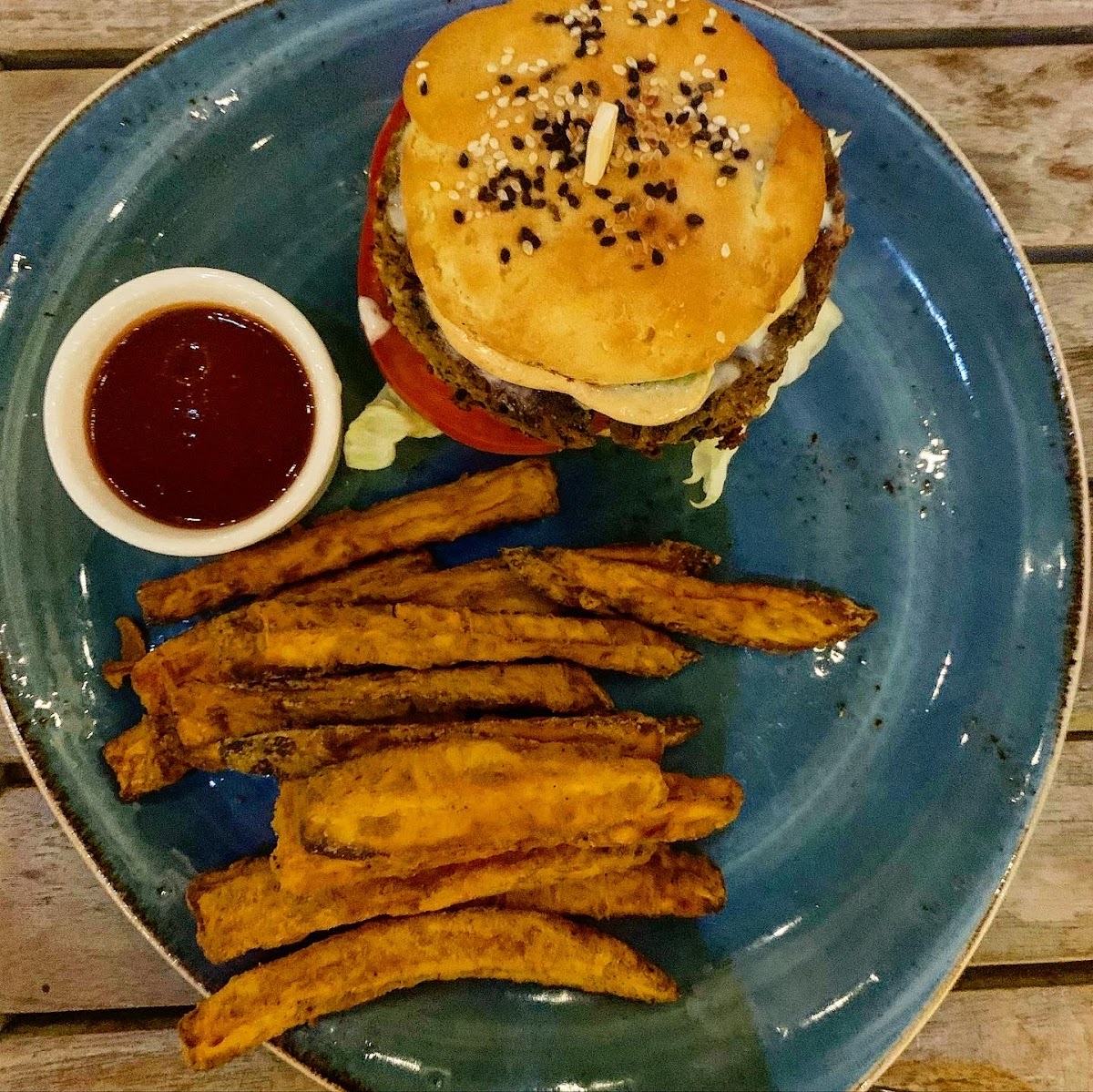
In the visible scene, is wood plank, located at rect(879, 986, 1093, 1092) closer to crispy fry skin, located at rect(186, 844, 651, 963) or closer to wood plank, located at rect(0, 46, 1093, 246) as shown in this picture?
crispy fry skin, located at rect(186, 844, 651, 963)

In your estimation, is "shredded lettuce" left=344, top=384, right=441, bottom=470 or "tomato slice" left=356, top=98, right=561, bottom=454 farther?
"shredded lettuce" left=344, top=384, right=441, bottom=470

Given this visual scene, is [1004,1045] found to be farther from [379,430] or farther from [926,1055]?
[379,430]

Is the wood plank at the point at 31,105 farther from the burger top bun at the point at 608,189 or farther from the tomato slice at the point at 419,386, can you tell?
the burger top bun at the point at 608,189

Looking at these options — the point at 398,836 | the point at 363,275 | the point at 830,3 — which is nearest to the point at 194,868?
the point at 398,836

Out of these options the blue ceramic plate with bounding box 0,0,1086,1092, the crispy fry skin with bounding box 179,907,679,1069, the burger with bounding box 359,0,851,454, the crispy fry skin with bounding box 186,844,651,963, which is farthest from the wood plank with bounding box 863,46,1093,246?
the crispy fry skin with bounding box 179,907,679,1069

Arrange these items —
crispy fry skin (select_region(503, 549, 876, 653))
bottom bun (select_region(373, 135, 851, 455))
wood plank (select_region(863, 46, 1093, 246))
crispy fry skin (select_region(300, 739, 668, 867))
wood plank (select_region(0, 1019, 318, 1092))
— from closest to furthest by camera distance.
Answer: crispy fry skin (select_region(300, 739, 668, 867)) < bottom bun (select_region(373, 135, 851, 455)) < crispy fry skin (select_region(503, 549, 876, 653)) < wood plank (select_region(0, 1019, 318, 1092)) < wood plank (select_region(863, 46, 1093, 246))

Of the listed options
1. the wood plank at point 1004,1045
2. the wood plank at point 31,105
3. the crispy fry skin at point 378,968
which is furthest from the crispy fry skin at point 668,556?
the wood plank at point 31,105
